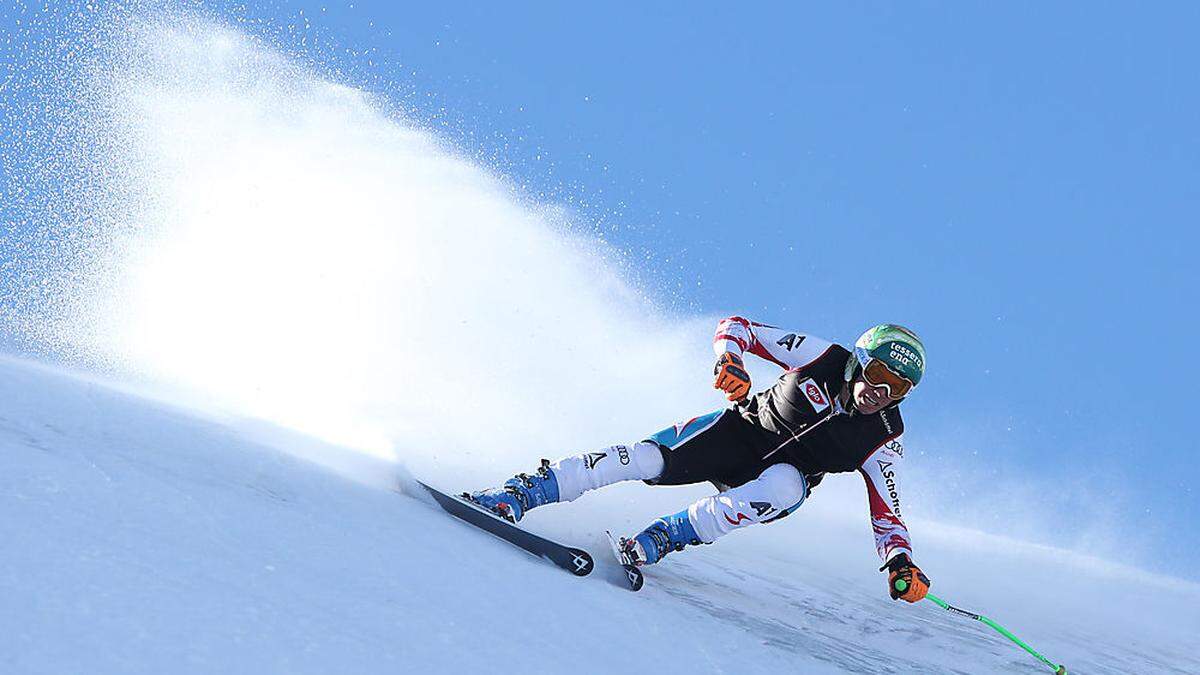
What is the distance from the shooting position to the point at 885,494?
450 cm

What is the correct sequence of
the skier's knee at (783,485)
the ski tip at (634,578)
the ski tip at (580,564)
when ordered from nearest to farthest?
the ski tip at (580,564) < the ski tip at (634,578) < the skier's knee at (783,485)

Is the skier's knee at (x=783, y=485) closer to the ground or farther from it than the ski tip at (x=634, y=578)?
farther from it

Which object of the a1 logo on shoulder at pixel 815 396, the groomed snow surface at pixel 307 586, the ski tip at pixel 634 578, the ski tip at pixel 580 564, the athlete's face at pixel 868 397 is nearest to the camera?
the groomed snow surface at pixel 307 586

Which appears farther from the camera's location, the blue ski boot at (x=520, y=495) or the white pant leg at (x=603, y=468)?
the white pant leg at (x=603, y=468)

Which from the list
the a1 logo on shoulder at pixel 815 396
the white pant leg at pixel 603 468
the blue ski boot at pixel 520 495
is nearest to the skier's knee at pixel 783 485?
the a1 logo on shoulder at pixel 815 396

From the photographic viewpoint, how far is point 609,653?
7.70ft

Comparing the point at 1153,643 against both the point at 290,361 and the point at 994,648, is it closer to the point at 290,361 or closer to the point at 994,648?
the point at 994,648

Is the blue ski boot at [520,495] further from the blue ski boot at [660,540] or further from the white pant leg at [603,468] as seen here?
the blue ski boot at [660,540]

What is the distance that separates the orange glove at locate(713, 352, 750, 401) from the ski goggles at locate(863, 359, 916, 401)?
55 cm

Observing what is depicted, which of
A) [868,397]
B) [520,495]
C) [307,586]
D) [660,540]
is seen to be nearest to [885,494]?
[868,397]

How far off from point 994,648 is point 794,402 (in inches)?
62.0

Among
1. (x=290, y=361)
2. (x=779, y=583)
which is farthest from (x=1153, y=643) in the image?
(x=290, y=361)

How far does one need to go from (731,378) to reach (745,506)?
57cm

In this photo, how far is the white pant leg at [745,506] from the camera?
4148mm
